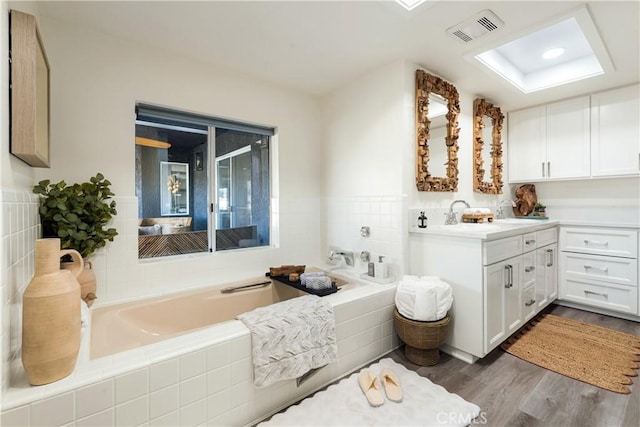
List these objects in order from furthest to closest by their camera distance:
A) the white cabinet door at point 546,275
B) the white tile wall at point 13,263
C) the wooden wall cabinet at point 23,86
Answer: the white cabinet door at point 546,275
the wooden wall cabinet at point 23,86
the white tile wall at point 13,263

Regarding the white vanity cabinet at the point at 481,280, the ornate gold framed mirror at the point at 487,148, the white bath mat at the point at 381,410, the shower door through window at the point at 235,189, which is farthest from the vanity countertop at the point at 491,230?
the shower door through window at the point at 235,189

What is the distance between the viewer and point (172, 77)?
2248 millimetres

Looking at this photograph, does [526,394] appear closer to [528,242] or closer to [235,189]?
[528,242]

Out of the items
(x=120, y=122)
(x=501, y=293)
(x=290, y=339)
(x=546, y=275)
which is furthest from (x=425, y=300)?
(x=120, y=122)

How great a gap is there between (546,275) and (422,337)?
1.81 m

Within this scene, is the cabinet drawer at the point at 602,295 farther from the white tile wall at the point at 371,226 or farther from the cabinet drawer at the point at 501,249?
the white tile wall at the point at 371,226

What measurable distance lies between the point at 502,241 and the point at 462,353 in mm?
888

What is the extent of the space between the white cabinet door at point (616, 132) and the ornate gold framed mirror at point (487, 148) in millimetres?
842

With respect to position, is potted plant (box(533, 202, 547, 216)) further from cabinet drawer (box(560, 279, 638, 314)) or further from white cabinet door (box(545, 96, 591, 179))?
cabinet drawer (box(560, 279, 638, 314))

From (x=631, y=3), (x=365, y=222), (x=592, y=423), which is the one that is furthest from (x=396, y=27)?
(x=592, y=423)

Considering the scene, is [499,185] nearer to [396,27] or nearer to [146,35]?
[396,27]

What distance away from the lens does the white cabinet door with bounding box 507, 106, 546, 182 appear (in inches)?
131

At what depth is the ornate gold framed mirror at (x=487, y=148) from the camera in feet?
10.0

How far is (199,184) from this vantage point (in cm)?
279
